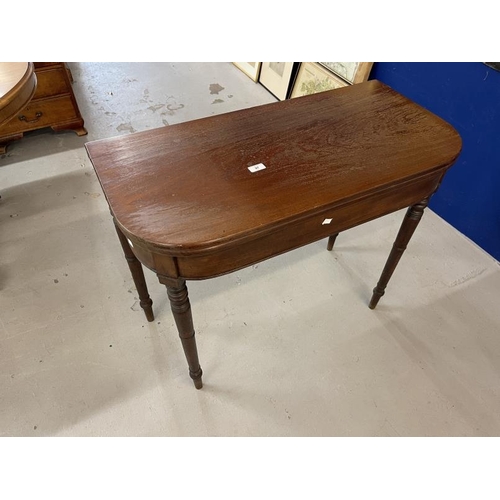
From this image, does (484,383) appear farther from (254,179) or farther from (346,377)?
(254,179)

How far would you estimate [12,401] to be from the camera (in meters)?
1.29

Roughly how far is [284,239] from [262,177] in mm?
177

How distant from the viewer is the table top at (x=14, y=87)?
3.89 ft

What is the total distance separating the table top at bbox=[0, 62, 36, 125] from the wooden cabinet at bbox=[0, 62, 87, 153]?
0.88 metres

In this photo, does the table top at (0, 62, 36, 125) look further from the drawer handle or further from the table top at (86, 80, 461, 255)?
the drawer handle

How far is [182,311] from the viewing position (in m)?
0.98

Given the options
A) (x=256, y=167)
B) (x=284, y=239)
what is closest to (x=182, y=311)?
(x=284, y=239)

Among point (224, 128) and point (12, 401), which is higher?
point (224, 128)

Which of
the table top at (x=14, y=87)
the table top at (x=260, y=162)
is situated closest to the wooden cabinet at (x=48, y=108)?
the table top at (x=14, y=87)

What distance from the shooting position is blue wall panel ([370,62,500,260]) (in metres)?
1.59

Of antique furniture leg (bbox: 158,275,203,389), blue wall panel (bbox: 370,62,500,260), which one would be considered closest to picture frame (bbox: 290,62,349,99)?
blue wall panel (bbox: 370,62,500,260)

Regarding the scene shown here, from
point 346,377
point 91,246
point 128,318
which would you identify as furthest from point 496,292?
point 91,246

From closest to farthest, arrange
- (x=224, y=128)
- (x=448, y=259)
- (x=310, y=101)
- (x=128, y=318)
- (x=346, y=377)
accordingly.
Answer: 1. (x=224, y=128)
2. (x=310, y=101)
3. (x=346, y=377)
4. (x=128, y=318)
5. (x=448, y=259)

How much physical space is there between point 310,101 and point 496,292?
130cm
